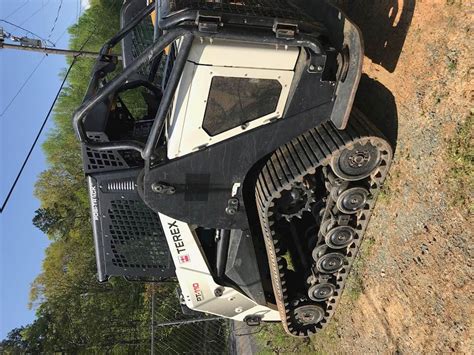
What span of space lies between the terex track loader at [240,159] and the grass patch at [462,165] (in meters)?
0.73

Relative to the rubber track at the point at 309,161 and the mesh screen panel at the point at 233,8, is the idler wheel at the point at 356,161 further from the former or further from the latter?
the mesh screen panel at the point at 233,8

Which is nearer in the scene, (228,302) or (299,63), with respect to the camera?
(299,63)

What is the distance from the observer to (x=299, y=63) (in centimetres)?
428

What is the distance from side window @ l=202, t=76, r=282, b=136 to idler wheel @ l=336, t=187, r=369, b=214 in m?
1.26

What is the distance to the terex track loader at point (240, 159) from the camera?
4.11 meters

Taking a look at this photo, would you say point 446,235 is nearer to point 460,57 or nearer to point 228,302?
point 460,57

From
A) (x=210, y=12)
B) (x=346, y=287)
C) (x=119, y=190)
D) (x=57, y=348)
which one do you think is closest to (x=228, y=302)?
(x=346, y=287)

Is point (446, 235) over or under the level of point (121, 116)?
over

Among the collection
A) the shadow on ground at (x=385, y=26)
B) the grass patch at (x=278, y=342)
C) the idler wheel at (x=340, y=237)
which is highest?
the shadow on ground at (x=385, y=26)

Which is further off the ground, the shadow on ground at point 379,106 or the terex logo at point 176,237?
the shadow on ground at point 379,106

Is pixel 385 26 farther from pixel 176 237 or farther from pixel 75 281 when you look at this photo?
pixel 75 281

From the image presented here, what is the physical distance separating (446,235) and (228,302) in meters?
2.79

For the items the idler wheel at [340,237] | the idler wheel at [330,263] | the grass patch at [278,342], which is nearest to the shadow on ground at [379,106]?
the idler wheel at [340,237]

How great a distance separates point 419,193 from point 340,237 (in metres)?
1.17
